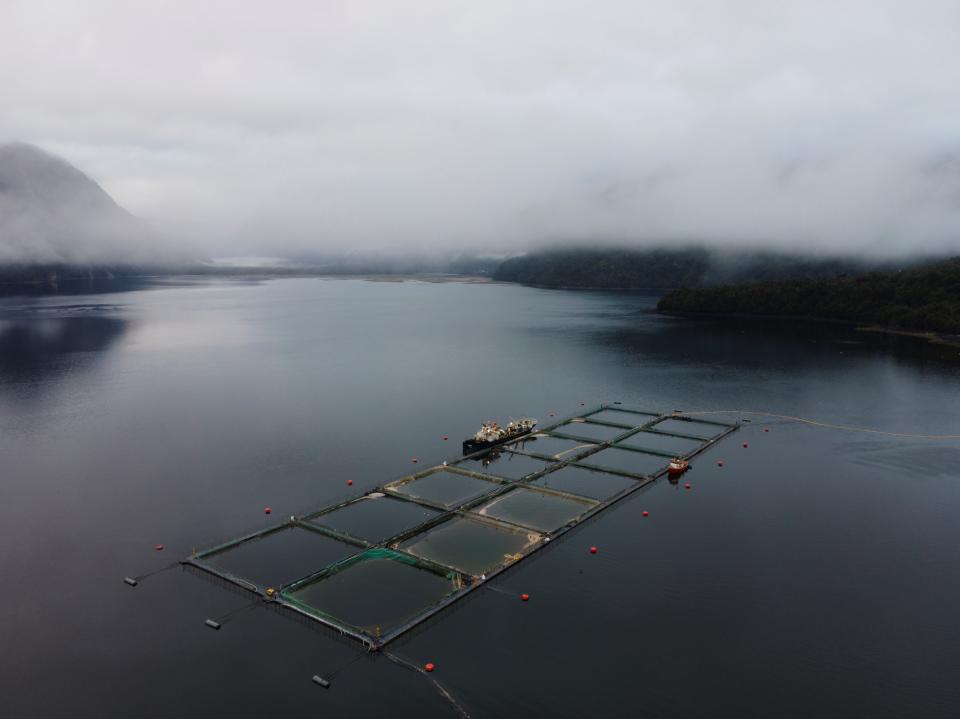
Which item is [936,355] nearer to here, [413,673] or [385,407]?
[385,407]

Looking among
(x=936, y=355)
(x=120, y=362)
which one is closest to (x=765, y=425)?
(x=936, y=355)

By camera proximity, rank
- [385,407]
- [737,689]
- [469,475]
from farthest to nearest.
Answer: [385,407]
[469,475]
[737,689]

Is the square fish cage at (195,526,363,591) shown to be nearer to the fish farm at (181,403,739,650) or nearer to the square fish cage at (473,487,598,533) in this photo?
the fish farm at (181,403,739,650)

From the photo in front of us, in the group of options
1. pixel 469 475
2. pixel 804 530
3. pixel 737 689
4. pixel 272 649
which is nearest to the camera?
pixel 737 689

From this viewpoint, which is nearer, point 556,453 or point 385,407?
point 556,453

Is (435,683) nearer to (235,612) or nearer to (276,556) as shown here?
(235,612)

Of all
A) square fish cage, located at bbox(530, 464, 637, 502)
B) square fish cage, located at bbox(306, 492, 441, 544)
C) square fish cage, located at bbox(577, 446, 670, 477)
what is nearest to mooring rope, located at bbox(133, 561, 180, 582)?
square fish cage, located at bbox(306, 492, 441, 544)
